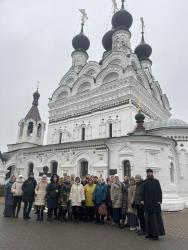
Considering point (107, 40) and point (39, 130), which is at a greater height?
point (107, 40)

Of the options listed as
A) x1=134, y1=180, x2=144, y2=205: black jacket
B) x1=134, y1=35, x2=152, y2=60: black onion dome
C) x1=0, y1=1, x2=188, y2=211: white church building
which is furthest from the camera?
x1=134, y1=35, x2=152, y2=60: black onion dome

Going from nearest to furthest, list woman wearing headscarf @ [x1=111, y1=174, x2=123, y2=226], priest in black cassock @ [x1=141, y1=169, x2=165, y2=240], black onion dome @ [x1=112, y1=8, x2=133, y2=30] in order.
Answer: priest in black cassock @ [x1=141, y1=169, x2=165, y2=240], woman wearing headscarf @ [x1=111, y1=174, x2=123, y2=226], black onion dome @ [x1=112, y1=8, x2=133, y2=30]

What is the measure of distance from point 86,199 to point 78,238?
2.72 meters

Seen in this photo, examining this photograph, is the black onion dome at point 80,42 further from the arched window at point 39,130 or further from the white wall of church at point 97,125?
the arched window at point 39,130

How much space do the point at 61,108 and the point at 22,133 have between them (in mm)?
4953

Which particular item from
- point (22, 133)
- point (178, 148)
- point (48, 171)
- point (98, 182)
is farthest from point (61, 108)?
point (98, 182)

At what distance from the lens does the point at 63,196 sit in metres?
8.55

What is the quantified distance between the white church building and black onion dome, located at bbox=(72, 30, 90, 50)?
13cm

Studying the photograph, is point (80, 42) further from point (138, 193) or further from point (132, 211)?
point (132, 211)

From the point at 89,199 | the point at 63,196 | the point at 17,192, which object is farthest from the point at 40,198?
the point at 89,199

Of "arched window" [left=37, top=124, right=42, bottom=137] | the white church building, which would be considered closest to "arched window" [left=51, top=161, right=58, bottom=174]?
the white church building

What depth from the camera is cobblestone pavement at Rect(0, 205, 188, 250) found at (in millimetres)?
5125

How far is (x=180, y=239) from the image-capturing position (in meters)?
6.23

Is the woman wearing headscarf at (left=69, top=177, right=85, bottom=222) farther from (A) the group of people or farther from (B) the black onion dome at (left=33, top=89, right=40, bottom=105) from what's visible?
(B) the black onion dome at (left=33, top=89, right=40, bottom=105)
